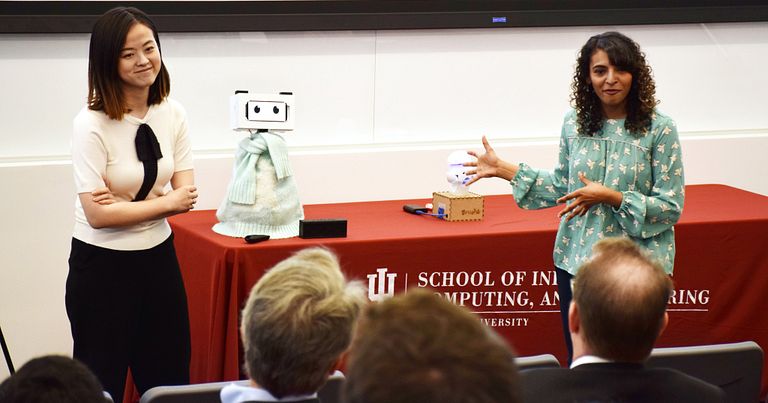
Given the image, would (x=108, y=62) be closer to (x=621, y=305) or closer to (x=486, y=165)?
(x=486, y=165)

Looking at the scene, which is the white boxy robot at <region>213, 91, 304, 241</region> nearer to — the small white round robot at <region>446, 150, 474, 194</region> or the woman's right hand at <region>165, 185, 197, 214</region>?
the woman's right hand at <region>165, 185, 197, 214</region>

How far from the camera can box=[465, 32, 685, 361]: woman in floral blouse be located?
3.12 metres

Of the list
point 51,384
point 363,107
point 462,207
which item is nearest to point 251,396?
point 51,384

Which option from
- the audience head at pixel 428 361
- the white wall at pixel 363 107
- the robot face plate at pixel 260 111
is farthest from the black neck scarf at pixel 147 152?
the audience head at pixel 428 361

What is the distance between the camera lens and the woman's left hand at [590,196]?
3.08 metres

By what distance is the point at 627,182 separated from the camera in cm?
317

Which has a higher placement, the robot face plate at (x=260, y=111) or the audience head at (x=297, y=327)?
the robot face plate at (x=260, y=111)

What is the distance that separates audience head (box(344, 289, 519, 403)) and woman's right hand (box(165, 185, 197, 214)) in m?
1.93

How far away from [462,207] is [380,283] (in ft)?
1.69

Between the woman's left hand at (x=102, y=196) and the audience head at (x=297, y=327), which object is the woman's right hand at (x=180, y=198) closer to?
the woman's left hand at (x=102, y=196)

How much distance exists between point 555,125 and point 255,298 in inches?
150

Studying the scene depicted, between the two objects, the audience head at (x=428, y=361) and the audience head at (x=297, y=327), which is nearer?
the audience head at (x=428, y=361)

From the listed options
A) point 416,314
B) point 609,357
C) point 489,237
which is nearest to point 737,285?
point 489,237

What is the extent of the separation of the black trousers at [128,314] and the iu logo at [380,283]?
83cm
